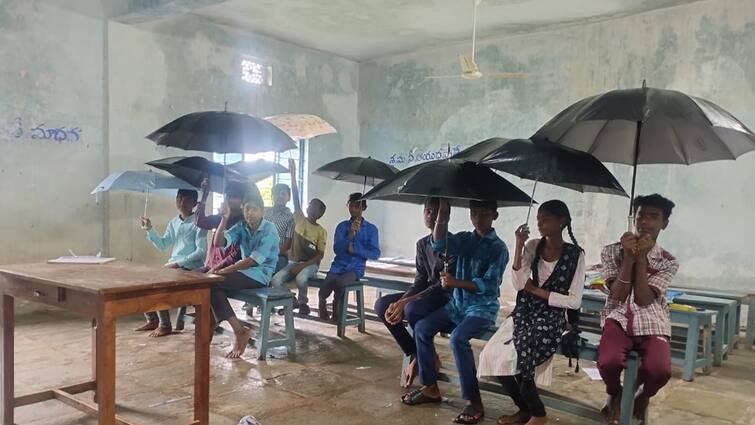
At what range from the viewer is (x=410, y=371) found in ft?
13.3

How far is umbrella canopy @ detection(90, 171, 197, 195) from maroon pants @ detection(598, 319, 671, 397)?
426cm

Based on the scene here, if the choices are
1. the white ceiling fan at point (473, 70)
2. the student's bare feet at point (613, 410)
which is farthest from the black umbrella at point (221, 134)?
the student's bare feet at point (613, 410)

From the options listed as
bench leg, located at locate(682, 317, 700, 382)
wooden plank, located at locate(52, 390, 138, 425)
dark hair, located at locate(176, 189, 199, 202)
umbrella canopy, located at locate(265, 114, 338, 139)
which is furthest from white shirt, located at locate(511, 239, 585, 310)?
umbrella canopy, located at locate(265, 114, 338, 139)

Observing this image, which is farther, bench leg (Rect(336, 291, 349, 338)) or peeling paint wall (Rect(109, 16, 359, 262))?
peeling paint wall (Rect(109, 16, 359, 262))

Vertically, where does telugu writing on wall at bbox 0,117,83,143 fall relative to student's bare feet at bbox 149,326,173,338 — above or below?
above

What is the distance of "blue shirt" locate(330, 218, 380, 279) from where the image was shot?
577cm

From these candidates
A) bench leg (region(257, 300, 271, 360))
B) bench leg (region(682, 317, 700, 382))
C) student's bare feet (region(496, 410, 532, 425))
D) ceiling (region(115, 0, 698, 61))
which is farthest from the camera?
ceiling (region(115, 0, 698, 61))

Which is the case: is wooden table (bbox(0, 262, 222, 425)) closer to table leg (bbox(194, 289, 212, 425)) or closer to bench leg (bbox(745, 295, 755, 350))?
table leg (bbox(194, 289, 212, 425))

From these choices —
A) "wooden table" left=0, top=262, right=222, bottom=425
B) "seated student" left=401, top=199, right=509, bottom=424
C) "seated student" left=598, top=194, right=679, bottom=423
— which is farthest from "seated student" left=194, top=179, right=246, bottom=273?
"seated student" left=598, top=194, right=679, bottom=423

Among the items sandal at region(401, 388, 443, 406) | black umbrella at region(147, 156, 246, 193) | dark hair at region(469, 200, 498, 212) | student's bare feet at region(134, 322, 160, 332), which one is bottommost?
student's bare feet at region(134, 322, 160, 332)

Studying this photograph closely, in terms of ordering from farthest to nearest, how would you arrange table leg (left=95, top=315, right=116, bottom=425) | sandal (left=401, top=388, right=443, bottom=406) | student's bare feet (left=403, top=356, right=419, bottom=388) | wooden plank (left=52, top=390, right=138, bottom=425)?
student's bare feet (left=403, top=356, right=419, bottom=388), sandal (left=401, top=388, right=443, bottom=406), wooden plank (left=52, top=390, right=138, bottom=425), table leg (left=95, top=315, right=116, bottom=425)

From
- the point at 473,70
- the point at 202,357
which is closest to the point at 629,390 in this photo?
the point at 202,357

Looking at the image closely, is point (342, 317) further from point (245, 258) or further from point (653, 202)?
point (653, 202)

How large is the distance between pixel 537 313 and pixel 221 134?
9.30 ft
